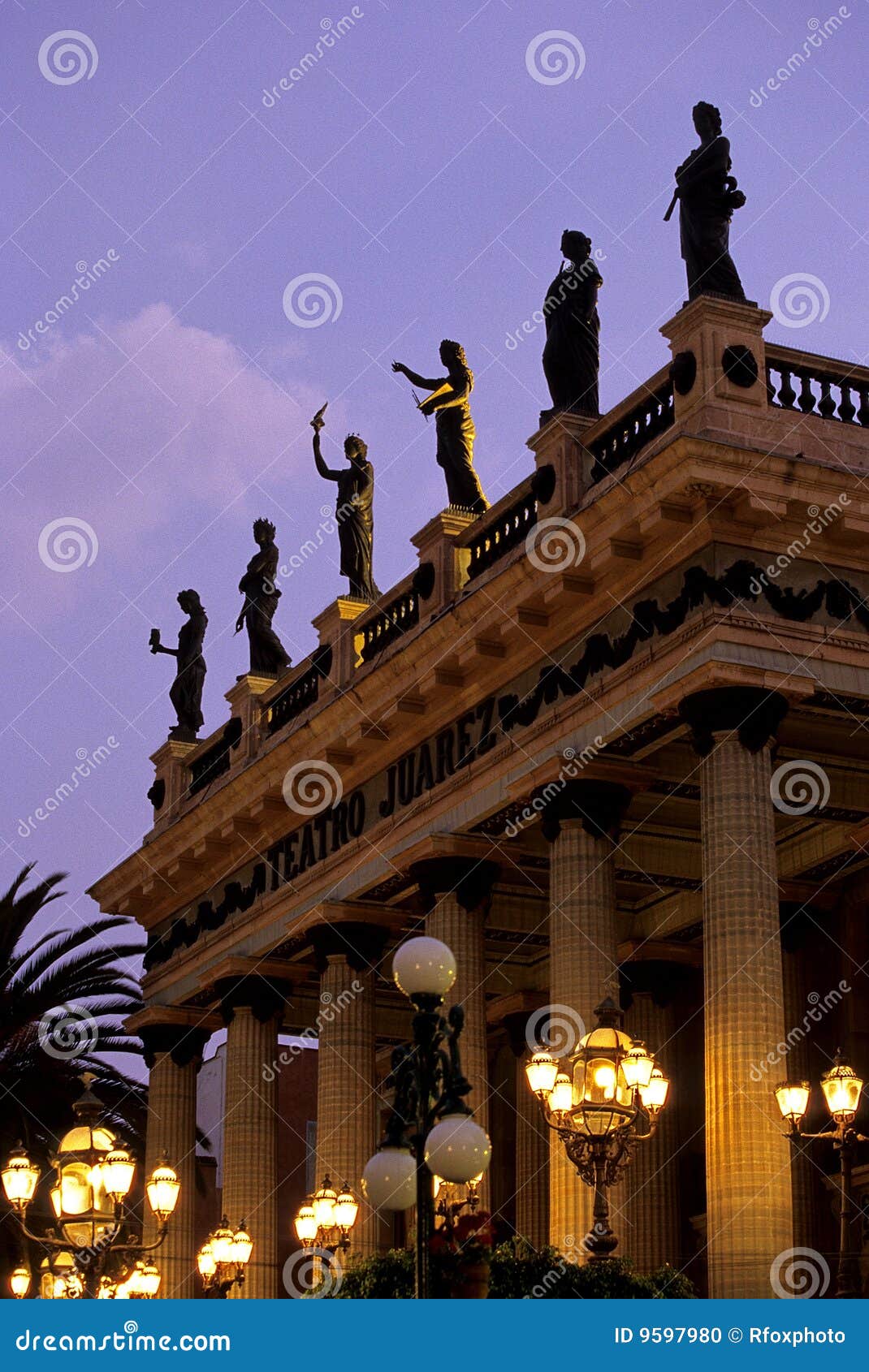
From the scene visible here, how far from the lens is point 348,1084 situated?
35.8 metres

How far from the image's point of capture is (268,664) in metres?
42.6

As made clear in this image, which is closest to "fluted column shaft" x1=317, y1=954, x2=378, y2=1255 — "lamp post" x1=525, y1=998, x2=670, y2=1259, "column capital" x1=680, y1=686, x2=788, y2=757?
"column capital" x1=680, y1=686, x2=788, y2=757

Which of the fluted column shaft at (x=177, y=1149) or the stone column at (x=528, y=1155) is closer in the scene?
the stone column at (x=528, y=1155)

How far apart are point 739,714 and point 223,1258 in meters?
10.8

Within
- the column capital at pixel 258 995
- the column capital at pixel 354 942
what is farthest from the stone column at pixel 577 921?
the column capital at pixel 258 995

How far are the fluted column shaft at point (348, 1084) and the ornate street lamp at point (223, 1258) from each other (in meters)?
2.41

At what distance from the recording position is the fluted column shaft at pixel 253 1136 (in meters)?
38.5

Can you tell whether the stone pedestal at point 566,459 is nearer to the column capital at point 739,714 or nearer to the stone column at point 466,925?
the column capital at point 739,714

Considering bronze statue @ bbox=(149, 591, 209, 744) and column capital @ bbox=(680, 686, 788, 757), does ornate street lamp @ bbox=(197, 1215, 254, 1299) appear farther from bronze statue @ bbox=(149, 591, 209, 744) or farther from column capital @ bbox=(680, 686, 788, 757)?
bronze statue @ bbox=(149, 591, 209, 744)

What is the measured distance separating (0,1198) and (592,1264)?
27982 millimetres

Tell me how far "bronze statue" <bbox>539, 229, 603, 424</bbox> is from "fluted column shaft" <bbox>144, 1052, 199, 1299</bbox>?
664 inches

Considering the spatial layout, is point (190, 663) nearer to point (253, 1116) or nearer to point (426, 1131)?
point (253, 1116)

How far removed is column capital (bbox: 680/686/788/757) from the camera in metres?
26.8
